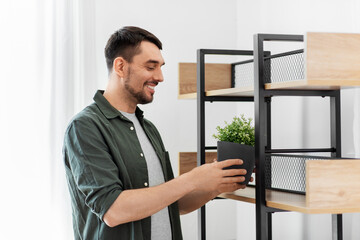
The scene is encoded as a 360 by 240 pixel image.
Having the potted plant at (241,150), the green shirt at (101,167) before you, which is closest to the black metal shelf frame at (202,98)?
the potted plant at (241,150)

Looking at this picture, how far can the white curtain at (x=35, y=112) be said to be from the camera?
2531 millimetres

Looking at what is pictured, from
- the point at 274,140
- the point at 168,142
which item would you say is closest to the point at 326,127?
the point at 274,140

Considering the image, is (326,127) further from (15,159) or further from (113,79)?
(15,159)

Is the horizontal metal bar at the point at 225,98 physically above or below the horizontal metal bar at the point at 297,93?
above

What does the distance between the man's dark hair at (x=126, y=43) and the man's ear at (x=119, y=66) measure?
15mm

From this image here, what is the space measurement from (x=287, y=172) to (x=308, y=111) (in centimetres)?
46

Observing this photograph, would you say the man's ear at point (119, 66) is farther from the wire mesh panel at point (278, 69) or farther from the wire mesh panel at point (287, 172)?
the wire mesh panel at point (287, 172)

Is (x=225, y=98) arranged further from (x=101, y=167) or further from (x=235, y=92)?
(x=101, y=167)

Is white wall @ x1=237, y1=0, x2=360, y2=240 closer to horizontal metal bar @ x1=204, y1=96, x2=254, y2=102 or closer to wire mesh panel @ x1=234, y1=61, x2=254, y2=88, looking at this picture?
wire mesh panel @ x1=234, y1=61, x2=254, y2=88

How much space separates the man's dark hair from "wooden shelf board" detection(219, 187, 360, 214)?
0.67m

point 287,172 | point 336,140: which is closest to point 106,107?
point 287,172

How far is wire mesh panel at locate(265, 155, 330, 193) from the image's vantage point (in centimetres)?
191

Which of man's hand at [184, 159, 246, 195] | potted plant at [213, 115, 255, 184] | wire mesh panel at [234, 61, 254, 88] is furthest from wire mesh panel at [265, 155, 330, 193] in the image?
wire mesh panel at [234, 61, 254, 88]

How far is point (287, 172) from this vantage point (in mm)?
2023
